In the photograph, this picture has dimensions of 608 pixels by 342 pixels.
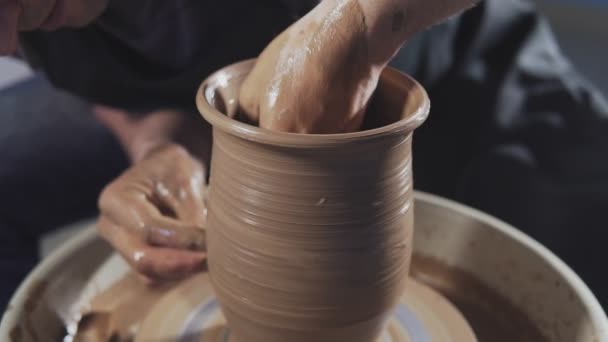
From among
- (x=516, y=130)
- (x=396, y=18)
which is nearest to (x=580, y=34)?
(x=516, y=130)

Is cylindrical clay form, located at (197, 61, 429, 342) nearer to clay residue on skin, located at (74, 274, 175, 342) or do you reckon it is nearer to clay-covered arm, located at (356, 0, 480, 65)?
clay-covered arm, located at (356, 0, 480, 65)

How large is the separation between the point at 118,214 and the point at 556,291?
0.73 m

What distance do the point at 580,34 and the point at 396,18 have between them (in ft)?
10.7

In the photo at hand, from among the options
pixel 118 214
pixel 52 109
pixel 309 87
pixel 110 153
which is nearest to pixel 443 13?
pixel 309 87

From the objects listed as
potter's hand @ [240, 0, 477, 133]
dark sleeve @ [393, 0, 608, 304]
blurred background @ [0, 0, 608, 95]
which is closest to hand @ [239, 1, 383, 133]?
potter's hand @ [240, 0, 477, 133]

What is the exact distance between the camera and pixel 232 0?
1.34 metres

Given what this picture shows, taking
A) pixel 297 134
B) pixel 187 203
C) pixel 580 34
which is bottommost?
pixel 580 34

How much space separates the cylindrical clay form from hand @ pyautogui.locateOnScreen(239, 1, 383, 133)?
55mm

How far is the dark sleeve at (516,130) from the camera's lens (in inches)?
56.9

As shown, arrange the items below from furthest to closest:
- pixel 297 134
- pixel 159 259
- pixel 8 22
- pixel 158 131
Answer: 1. pixel 158 131
2. pixel 159 259
3. pixel 8 22
4. pixel 297 134

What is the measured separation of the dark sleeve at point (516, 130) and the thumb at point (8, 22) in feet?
2.76

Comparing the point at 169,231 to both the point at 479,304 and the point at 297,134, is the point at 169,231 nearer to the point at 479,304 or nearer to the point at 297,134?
the point at 297,134

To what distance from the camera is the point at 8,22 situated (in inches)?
34.5

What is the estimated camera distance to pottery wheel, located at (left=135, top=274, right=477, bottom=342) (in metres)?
0.97
